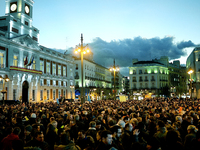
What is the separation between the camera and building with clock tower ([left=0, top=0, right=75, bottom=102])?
4016 cm

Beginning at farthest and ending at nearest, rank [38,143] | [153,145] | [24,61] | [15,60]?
[24,61] < [15,60] < [38,143] < [153,145]

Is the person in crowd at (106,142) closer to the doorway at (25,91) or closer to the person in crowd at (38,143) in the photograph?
the person in crowd at (38,143)

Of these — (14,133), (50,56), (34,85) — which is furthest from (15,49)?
(14,133)

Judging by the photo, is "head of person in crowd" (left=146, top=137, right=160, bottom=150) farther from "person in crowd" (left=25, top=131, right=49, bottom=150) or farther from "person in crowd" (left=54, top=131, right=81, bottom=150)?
"person in crowd" (left=25, top=131, right=49, bottom=150)

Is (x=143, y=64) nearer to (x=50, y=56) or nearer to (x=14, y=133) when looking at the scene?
(x=50, y=56)

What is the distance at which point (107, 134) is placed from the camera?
4.86m

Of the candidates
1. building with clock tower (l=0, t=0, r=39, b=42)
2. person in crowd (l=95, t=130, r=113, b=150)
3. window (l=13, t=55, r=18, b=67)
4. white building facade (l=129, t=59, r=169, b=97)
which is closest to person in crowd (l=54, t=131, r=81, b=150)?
person in crowd (l=95, t=130, r=113, b=150)

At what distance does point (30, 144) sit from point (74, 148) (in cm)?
132

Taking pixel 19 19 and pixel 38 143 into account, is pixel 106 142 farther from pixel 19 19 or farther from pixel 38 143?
pixel 19 19

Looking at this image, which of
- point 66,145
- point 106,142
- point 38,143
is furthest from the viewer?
point 38,143

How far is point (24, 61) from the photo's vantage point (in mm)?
43344

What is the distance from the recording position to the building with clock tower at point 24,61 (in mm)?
40156

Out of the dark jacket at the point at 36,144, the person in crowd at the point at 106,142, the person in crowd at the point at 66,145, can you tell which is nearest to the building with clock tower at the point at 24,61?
the dark jacket at the point at 36,144

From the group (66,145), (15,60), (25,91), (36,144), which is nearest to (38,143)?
(36,144)
